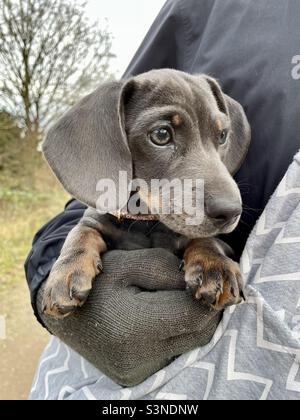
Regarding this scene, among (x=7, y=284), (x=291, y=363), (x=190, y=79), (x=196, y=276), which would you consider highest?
(x=190, y=79)

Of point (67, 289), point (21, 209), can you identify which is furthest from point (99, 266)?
point (21, 209)

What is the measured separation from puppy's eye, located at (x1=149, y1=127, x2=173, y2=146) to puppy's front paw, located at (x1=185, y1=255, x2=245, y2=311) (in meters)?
0.53

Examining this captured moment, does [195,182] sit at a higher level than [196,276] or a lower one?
higher

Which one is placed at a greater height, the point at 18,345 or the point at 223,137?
the point at 223,137

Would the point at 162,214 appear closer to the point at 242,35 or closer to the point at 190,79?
the point at 190,79

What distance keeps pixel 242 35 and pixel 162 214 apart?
3.28 feet

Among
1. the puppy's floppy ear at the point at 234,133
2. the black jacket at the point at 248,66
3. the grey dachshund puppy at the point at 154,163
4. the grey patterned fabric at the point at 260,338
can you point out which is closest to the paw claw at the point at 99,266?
the grey dachshund puppy at the point at 154,163

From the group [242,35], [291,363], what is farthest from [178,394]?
[242,35]

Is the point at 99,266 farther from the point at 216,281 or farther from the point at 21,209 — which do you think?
the point at 21,209

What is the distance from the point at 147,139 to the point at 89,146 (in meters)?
0.26

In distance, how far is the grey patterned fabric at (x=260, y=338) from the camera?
5.38 ft

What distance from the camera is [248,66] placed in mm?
2178

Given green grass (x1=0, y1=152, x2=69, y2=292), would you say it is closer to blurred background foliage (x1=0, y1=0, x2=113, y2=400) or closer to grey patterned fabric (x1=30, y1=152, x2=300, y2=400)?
blurred background foliage (x1=0, y1=0, x2=113, y2=400)

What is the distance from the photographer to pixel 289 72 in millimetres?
2055
